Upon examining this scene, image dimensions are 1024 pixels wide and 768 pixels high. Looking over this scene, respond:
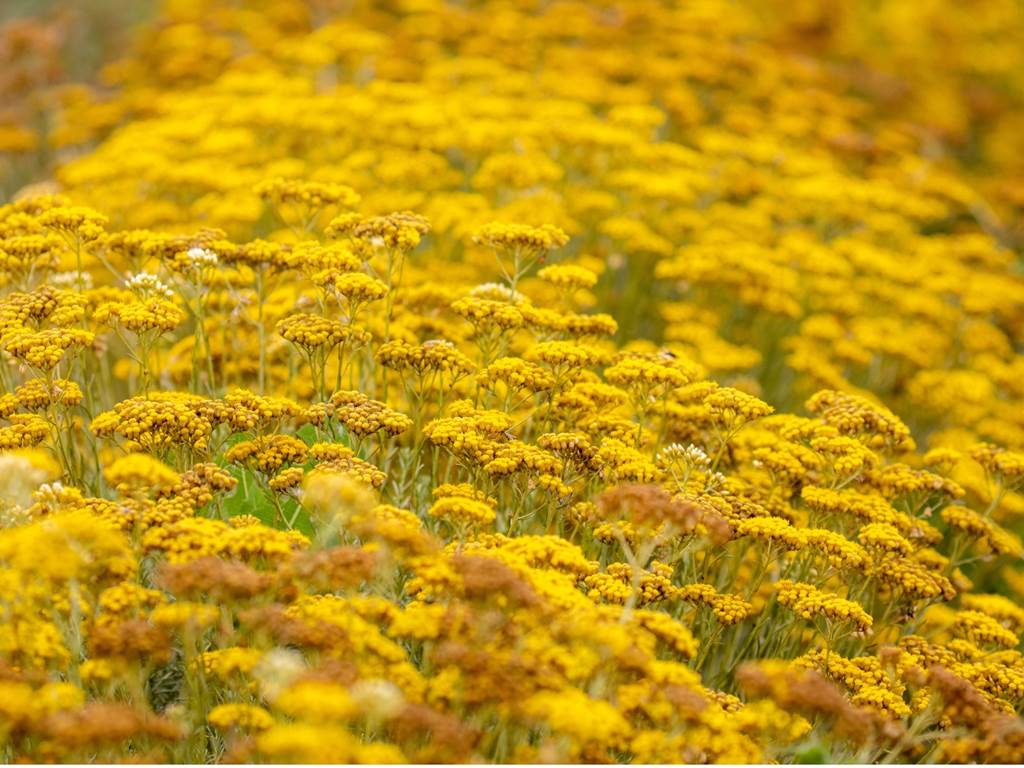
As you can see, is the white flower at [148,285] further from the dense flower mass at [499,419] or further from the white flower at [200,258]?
the white flower at [200,258]

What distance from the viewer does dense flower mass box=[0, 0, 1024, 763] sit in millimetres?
3699

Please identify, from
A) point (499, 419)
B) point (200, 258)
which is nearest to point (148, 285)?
point (200, 258)

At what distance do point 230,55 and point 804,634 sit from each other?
872cm

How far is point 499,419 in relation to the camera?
16.1ft

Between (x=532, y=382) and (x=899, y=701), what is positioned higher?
(x=532, y=382)

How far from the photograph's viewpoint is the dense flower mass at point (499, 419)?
3699mm

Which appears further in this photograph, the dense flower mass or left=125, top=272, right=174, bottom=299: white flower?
left=125, top=272, right=174, bottom=299: white flower

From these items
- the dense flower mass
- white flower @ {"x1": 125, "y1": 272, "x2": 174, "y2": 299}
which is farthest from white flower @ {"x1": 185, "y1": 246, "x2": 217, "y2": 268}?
white flower @ {"x1": 125, "y1": 272, "x2": 174, "y2": 299}

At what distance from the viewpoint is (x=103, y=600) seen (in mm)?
3791

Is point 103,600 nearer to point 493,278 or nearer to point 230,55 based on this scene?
point 493,278

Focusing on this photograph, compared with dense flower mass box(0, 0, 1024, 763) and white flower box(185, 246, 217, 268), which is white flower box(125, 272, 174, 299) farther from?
white flower box(185, 246, 217, 268)

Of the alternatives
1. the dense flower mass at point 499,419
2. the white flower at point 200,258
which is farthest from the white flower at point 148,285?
the white flower at point 200,258

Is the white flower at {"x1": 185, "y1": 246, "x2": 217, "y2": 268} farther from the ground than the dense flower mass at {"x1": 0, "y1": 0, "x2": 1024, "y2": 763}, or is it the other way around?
the white flower at {"x1": 185, "y1": 246, "x2": 217, "y2": 268}

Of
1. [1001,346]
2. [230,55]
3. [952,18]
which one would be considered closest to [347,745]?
[1001,346]
